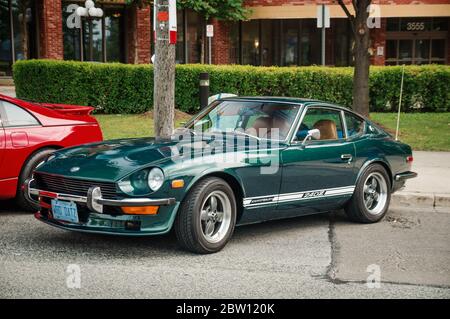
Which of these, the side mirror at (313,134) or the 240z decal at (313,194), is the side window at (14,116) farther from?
the 240z decal at (313,194)

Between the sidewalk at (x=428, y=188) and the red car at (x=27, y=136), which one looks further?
the sidewalk at (x=428, y=188)

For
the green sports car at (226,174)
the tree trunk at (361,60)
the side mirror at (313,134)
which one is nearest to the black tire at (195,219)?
the green sports car at (226,174)

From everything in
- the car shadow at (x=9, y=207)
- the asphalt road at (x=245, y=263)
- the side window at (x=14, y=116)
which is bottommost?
the car shadow at (x=9, y=207)

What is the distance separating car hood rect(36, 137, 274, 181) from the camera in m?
6.09

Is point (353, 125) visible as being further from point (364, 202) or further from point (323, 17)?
point (323, 17)

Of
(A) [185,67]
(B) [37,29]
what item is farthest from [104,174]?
(B) [37,29]

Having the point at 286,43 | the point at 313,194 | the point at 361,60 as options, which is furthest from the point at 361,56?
the point at 286,43

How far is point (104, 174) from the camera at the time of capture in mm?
6059

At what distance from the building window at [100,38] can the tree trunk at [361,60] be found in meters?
17.3

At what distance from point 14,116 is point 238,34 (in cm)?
2579

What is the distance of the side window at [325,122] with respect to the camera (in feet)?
24.8
